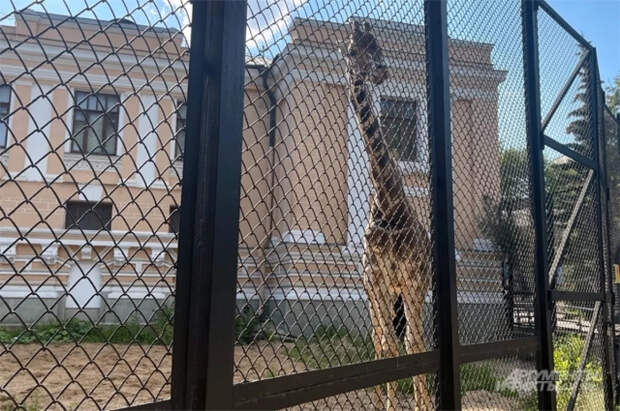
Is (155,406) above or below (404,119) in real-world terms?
below

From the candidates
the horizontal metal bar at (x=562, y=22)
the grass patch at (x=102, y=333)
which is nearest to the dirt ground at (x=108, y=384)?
the grass patch at (x=102, y=333)

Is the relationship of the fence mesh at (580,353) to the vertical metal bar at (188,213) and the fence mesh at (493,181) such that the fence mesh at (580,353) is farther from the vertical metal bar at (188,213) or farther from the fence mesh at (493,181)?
the vertical metal bar at (188,213)

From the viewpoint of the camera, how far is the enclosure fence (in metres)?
1.08

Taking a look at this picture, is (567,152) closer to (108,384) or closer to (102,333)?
(102,333)

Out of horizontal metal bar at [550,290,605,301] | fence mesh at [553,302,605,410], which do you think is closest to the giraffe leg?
horizontal metal bar at [550,290,605,301]

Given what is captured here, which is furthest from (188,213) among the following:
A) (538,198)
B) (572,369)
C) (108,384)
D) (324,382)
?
(108,384)

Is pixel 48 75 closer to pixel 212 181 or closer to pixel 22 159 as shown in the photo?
pixel 22 159

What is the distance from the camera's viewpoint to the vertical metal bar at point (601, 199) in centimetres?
334

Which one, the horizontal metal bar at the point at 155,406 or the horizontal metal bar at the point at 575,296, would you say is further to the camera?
the horizontal metal bar at the point at 575,296

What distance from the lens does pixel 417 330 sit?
2.25 metres

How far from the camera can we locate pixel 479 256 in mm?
2742

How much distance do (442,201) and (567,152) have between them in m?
1.63

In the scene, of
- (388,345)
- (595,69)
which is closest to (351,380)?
(388,345)

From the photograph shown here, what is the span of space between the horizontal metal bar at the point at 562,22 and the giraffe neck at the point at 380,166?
1359mm
